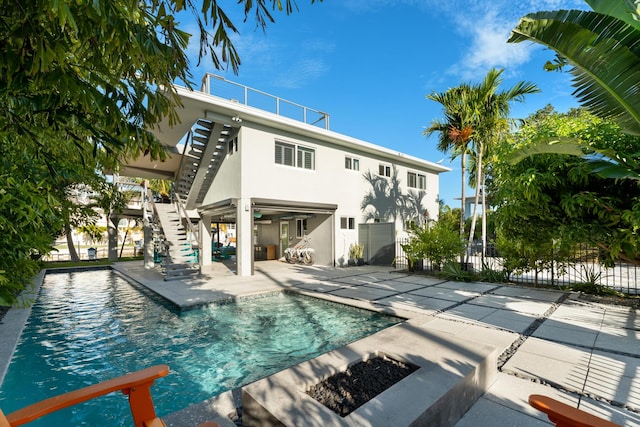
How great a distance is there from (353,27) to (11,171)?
9631 millimetres

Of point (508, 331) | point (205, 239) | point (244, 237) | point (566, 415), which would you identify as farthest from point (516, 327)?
point (205, 239)

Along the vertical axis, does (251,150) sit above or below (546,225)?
above

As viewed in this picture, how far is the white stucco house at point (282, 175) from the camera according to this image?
11406mm

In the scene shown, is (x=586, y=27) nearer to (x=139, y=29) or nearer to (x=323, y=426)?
(x=139, y=29)

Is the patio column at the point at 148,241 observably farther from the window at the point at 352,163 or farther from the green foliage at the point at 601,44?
the green foliage at the point at 601,44

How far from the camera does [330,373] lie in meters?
3.05

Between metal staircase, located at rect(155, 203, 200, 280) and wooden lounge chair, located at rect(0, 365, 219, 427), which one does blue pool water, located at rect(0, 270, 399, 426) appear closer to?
wooden lounge chair, located at rect(0, 365, 219, 427)

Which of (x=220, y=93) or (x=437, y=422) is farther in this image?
(x=220, y=93)

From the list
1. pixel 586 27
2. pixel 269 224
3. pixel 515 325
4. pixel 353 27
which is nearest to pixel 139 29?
pixel 586 27

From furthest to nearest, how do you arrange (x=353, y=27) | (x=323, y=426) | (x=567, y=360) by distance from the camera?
(x=353, y=27) < (x=567, y=360) < (x=323, y=426)

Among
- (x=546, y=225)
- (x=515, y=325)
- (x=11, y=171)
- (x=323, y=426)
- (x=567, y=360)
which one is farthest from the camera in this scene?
(x=546, y=225)

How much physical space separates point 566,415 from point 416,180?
1836 centimetres

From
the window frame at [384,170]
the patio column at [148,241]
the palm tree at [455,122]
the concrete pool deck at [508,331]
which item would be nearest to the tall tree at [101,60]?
the concrete pool deck at [508,331]

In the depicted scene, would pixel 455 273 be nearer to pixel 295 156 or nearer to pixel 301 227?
pixel 295 156
